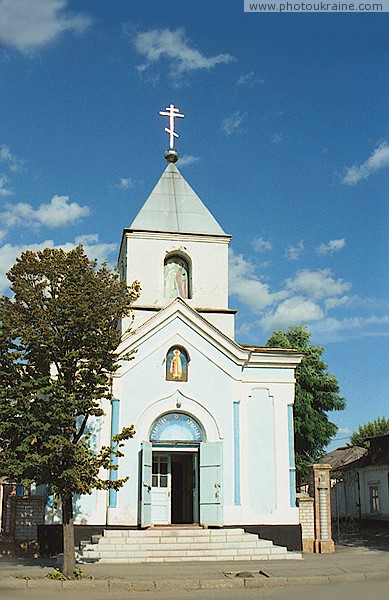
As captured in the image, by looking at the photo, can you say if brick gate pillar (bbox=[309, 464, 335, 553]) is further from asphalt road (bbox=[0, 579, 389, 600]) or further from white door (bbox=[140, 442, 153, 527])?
asphalt road (bbox=[0, 579, 389, 600])

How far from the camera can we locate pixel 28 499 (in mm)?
19438

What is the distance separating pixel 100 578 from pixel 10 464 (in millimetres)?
3007

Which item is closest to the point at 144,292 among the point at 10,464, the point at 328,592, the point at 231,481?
the point at 231,481

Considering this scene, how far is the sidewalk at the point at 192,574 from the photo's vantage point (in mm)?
13789

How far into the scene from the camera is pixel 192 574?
15125 mm

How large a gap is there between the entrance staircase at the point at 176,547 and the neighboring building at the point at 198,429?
29.2 inches

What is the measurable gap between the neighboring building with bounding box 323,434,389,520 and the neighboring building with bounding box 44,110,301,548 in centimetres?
1314

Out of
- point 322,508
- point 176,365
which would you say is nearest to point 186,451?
point 176,365

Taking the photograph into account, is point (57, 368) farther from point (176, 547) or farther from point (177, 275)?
point (177, 275)

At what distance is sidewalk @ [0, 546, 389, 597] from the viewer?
13789mm

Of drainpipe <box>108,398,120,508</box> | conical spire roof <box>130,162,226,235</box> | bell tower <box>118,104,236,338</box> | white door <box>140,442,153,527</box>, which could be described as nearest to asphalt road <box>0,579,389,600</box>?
white door <box>140,442,153,527</box>

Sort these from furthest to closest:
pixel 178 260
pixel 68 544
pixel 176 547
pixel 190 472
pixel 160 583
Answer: pixel 178 260 < pixel 190 472 < pixel 176 547 < pixel 68 544 < pixel 160 583

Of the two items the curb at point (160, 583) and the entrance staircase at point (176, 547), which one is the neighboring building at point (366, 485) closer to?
the entrance staircase at point (176, 547)

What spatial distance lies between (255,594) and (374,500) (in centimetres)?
2260
